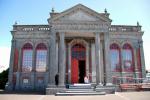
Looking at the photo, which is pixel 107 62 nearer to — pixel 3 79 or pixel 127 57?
pixel 127 57

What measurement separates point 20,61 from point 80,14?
9.51 metres

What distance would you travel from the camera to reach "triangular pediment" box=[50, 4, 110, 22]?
64.3 feet

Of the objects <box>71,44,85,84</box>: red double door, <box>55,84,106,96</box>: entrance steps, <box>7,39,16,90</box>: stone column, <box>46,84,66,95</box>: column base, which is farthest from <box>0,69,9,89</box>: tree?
<box>55,84,106,96</box>: entrance steps

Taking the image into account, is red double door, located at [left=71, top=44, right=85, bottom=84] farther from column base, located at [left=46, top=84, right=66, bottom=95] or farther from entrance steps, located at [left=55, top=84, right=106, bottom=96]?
column base, located at [left=46, top=84, right=66, bottom=95]

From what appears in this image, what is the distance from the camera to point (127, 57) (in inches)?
923

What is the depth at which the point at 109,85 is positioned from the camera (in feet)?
58.5

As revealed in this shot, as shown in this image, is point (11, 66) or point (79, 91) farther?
point (11, 66)

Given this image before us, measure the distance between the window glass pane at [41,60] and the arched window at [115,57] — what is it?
8.49 metres

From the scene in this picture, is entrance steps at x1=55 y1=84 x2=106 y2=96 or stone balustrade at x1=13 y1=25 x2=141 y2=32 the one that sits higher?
stone balustrade at x1=13 y1=25 x2=141 y2=32

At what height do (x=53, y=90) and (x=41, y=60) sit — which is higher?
(x=41, y=60)

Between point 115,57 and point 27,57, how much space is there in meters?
11.1

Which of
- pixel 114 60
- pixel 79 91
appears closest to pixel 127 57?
pixel 114 60

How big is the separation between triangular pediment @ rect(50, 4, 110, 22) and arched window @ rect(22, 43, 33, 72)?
6.39 metres

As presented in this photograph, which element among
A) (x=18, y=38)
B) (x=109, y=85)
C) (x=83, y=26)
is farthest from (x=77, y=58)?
(x=18, y=38)
